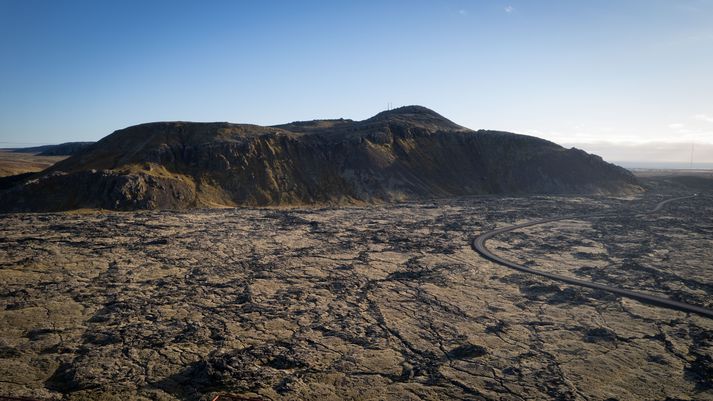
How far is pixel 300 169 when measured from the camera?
43062mm

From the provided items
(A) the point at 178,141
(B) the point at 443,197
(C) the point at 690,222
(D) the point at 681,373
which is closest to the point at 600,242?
(C) the point at 690,222

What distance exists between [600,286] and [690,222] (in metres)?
21.5

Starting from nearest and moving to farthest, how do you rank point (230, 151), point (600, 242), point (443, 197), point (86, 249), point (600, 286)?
point (600, 286) → point (86, 249) → point (600, 242) → point (230, 151) → point (443, 197)

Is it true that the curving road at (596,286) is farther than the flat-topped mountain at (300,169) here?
No

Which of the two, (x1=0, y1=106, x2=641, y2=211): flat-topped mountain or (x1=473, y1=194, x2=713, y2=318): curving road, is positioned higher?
(x1=0, y1=106, x2=641, y2=211): flat-topped mountain

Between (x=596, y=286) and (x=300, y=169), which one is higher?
(x=300, y=169)

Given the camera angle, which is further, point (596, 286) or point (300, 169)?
point (300, 169)

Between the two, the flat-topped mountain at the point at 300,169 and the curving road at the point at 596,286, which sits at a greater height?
the flat-topped mountain at the point at 300,169

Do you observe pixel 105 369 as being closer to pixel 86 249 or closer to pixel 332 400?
pixel 332 400

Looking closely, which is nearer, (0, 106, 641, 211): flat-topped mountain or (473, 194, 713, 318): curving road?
(473, 194, 713, 318): curving road

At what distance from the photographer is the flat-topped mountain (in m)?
32.3

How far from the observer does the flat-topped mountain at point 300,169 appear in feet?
106

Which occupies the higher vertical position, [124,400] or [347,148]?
[347,148]

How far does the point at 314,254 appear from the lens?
18.6m
